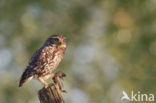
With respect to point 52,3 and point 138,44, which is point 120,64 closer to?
point 138,44

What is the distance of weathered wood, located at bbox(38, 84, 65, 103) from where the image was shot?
10.3m

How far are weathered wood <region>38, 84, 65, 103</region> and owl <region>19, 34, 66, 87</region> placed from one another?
37.0 inches

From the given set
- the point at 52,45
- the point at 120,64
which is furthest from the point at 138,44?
the point at 52,45

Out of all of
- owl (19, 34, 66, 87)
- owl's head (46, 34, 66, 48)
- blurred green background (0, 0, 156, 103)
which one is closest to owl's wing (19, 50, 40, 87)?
owl (19, 34, 66, 87)

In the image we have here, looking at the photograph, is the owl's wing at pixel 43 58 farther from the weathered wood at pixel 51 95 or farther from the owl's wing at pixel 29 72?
the weathered wood at pixel 51 95

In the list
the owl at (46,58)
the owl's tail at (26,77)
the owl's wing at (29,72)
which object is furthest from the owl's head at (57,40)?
the owl's tail at (26,77)

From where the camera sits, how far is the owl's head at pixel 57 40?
37.9ft

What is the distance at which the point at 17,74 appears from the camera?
23.9 meters

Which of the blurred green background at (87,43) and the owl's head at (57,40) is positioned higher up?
the blurred green background at (87,43)

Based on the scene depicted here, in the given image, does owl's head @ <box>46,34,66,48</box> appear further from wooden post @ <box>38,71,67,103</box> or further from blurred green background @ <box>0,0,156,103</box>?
blurred green background @ <box>0,0,156,103</box>

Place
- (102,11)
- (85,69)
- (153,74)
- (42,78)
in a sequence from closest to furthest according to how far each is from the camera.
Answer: (42,78)
(153,74)
(85,69)
(102,11)

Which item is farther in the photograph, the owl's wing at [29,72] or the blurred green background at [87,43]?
the blurred green background at [87,43]

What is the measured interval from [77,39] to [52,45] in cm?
1362

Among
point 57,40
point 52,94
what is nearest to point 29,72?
point 57,40
